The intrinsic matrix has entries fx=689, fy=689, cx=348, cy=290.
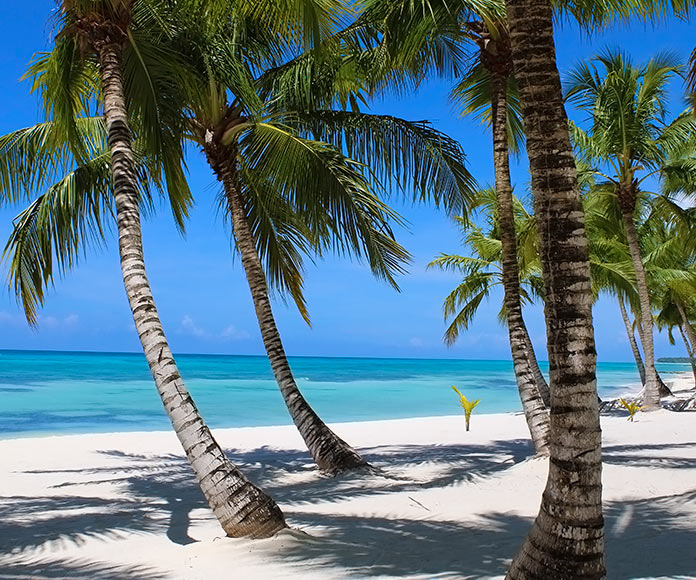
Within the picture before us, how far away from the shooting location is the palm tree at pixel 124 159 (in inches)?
224

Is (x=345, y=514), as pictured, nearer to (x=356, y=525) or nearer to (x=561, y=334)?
(x=356, y=525)

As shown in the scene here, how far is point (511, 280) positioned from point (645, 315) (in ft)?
32.7

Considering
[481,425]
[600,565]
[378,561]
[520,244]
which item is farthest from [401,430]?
[600,565]

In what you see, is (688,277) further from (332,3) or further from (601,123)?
(332,3)

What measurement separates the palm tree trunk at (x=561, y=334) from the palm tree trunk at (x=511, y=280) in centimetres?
554

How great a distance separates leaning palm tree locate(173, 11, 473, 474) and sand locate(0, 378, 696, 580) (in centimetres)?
181

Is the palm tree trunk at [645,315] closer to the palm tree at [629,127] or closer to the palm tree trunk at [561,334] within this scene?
the palm tree at [629,127]

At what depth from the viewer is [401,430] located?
17.0 metres

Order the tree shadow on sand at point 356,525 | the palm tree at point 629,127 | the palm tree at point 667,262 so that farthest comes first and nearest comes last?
1. the palm tree at point 667,262
2. the palm tree at point 629,127
3. the tree shadow on sand at point 356,525

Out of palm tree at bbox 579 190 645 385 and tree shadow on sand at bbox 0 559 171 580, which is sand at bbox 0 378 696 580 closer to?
tree shadow on sand at bbox 0 559 171 580

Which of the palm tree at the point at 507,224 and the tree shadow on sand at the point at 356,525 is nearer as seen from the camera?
the tree shadow on sand at the point at 356,525

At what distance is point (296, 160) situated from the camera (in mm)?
8883

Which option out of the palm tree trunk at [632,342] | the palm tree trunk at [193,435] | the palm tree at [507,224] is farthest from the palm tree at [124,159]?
the palm tree trunk at [632,342]

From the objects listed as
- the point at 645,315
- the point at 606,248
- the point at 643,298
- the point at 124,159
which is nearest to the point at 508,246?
the point at 124,159
